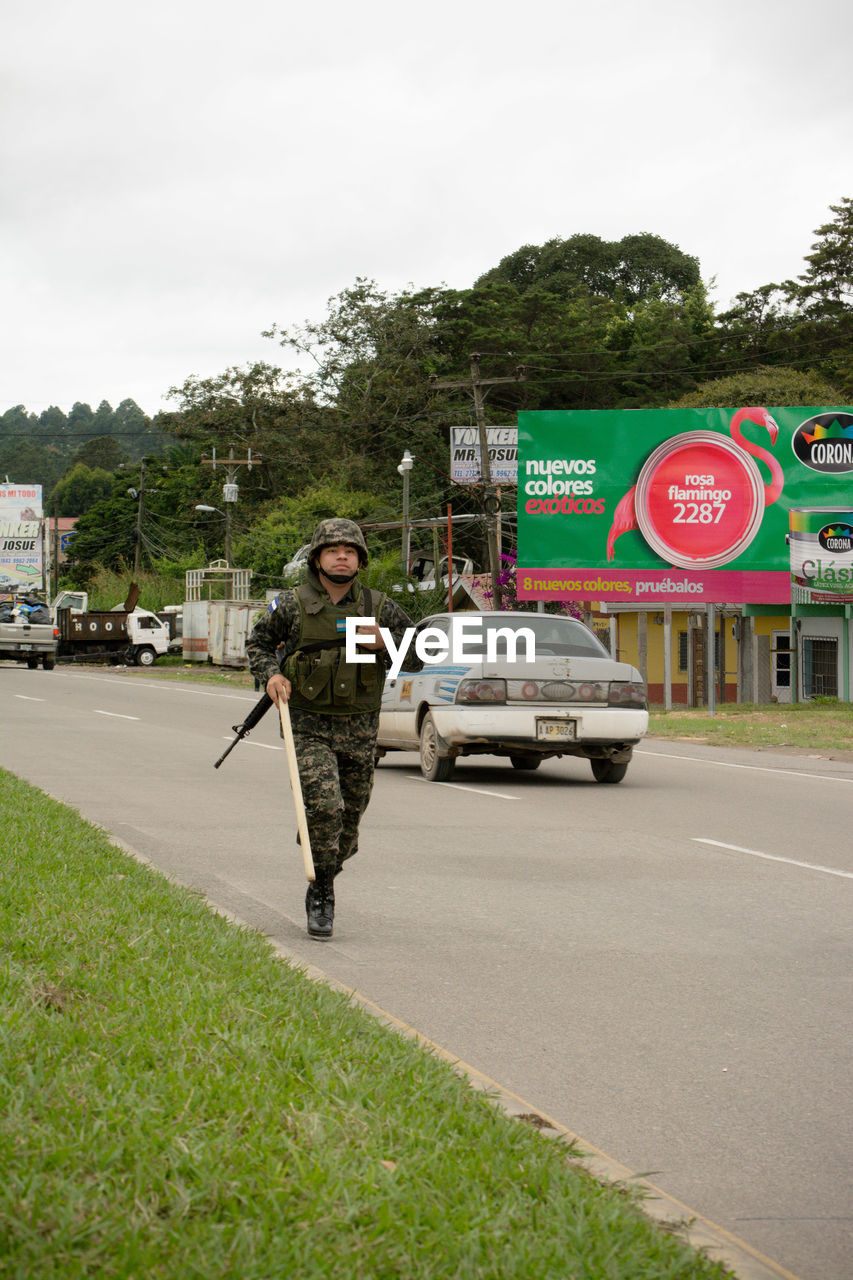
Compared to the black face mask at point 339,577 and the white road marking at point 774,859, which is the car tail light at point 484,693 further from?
the black face mask at point 339,577

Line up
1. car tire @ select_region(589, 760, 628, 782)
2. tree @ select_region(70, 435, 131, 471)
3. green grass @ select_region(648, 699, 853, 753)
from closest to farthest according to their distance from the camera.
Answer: car tire @ select_region(589, 760, 628, 782) → green grass @ select_region(648, 699, 853, 753) → tree @ select_region(70, 435, 131, 471)

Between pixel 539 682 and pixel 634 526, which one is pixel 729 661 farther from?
pixel 539 682

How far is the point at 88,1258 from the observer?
3.00m

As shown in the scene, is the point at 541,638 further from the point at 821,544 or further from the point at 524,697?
the point at 821,544

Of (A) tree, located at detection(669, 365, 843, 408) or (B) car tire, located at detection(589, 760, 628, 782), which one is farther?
(A) tree, located at detection(669, 365, 843, 408)

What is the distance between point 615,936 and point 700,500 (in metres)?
24.4

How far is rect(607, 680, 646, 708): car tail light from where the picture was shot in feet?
47.8

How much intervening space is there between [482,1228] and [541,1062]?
6.59 ft

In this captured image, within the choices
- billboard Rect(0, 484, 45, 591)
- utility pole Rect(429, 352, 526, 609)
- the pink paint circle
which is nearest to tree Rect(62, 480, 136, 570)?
billboard Rect(0, 484, 45, 591)

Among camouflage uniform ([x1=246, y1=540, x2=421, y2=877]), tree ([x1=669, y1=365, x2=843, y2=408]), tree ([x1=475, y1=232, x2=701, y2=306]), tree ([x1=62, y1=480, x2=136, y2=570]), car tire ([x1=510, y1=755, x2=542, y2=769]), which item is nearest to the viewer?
camouflage uniform ([x1=246, y1=540, x2=421, y2=877])

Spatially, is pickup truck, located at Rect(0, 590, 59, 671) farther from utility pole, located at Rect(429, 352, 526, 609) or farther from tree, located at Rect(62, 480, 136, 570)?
tree, located at Rect(62, 480, 136, 570)

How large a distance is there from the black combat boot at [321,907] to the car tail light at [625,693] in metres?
7.54

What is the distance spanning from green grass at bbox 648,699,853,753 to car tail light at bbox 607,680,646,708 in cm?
723

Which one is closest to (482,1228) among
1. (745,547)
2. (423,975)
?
(423,975)
